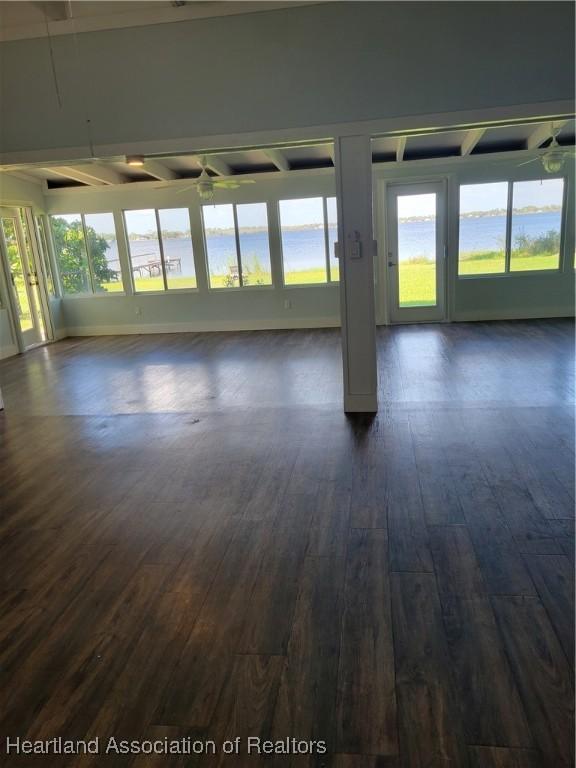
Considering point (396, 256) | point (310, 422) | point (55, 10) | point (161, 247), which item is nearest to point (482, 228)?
point (396, 256)

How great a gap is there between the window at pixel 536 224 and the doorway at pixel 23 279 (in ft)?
24.8

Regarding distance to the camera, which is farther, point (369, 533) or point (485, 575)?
point (369, 533)

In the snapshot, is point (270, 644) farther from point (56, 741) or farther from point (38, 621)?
point (38, 621)

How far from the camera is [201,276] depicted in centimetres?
900

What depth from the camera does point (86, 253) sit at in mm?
9148

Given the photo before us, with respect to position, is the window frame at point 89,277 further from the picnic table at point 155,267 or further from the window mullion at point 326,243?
the window mullion at point 326,243

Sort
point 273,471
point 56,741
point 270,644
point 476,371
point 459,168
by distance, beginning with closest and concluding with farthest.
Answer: point 56,741 → point 270,644 → point 273,471 → point 476,371 → point 459,168

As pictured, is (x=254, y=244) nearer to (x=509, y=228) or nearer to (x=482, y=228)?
(x=482, y=228)

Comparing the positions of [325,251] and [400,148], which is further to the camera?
[325,251]

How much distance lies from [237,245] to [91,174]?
242 cm

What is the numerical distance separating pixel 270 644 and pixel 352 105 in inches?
140

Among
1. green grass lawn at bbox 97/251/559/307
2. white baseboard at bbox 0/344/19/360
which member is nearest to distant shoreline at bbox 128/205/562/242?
green grass lawn at bbox 97/251/559/307

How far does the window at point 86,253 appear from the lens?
29.6ft

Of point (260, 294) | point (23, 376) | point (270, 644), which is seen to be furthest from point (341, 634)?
point (260, 294)
